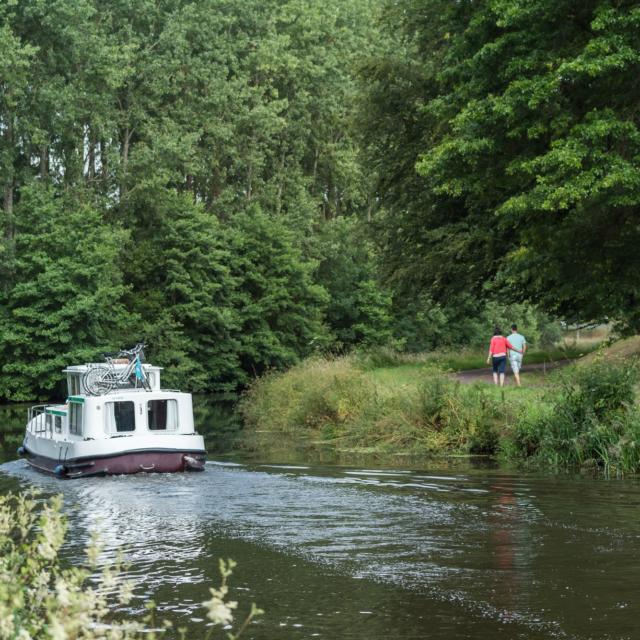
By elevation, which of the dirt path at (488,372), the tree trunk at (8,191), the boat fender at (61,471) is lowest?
the boat fender at (61,471)

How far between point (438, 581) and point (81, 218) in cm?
4801

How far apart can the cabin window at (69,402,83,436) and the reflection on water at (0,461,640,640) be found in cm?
433

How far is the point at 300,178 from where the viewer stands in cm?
7469

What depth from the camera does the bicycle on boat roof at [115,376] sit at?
28.9 m

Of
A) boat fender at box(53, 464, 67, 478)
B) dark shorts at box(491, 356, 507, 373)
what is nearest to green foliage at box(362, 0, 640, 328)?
dark shorts at box(491, 356, 507, 373)

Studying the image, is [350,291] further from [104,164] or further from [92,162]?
[92,162]

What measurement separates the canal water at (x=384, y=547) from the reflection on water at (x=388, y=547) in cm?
3

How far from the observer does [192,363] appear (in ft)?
200

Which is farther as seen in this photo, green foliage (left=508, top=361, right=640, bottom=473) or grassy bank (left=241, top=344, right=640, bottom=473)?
grassy bank (left=241, top=344, right=640, bottom=473)

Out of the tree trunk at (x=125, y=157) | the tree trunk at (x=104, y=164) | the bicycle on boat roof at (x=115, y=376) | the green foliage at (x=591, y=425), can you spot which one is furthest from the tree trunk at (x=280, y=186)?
the green foliage at (x=591, y=425)

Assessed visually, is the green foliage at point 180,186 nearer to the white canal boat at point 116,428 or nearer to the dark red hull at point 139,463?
the white canal boat at point 116,428

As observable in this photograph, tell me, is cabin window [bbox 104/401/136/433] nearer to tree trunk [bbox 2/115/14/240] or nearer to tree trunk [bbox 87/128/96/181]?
tree trunk [bbox 2/115/14/240]

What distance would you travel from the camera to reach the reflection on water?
11.7 metres

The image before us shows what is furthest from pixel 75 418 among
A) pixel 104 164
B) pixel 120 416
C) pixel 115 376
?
pixel 104 164
